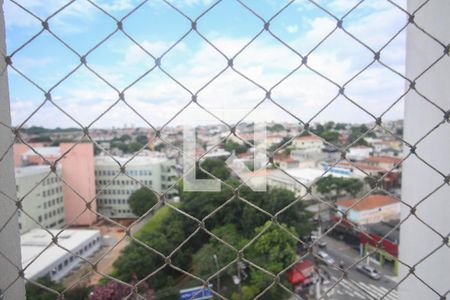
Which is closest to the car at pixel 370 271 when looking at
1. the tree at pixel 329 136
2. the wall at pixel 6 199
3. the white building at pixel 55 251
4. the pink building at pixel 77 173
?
the white building at pixel 55 251

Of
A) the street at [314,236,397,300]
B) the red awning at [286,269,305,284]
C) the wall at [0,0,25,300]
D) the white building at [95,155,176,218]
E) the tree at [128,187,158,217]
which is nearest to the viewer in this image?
the wall at [0,0,25,300]

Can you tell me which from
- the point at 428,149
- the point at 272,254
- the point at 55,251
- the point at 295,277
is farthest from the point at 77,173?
the point at 428,149

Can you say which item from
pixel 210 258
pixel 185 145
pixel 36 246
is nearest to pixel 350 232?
pixel 210 258

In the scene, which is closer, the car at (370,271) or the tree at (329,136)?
the tree at (329,136)

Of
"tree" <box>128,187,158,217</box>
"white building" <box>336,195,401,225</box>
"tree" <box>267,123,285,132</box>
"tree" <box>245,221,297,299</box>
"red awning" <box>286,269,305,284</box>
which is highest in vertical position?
"tree" <box>267,123,285,132</box>

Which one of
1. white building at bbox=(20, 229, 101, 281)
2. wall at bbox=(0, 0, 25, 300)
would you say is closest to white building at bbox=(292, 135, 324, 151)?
wall at bbox=(0, 0, 25, 300)

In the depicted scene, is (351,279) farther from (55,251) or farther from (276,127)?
(55,251)

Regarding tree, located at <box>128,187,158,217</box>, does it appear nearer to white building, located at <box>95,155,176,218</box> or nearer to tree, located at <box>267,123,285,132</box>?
white building, located at <box>95,155,176,218</box>

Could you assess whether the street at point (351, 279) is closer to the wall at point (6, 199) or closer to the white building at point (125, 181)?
the white building at point (125, 181)
